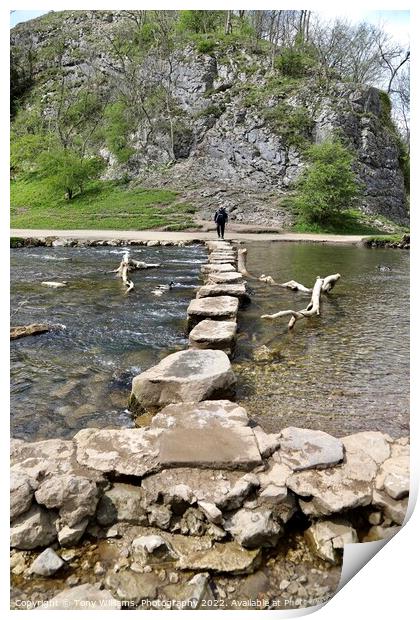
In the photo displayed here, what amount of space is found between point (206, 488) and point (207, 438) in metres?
0.39

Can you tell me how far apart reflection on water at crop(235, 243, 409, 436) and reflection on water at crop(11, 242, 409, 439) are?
0.05 feet

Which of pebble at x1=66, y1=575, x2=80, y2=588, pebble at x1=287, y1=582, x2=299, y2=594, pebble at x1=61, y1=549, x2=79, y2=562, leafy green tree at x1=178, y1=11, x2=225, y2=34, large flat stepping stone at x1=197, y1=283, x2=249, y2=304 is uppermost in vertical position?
leafy green tree at x1=178, y1=11, x2=225, y2=34

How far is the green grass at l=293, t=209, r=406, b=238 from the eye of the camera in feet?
74.1

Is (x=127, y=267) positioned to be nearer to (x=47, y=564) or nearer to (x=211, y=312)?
(x=211, y=312)

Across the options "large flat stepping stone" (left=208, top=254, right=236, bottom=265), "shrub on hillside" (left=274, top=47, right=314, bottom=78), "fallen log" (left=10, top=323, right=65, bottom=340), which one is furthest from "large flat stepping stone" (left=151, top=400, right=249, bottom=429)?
"shrub on hillside" (left=274, top=47, right=314, bottom=78)

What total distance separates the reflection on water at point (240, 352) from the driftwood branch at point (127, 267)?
228mm

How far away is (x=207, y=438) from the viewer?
2488 mm

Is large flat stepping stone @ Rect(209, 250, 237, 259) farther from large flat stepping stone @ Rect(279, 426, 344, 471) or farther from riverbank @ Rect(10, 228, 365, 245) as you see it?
large flat stepping stone @ Rect(279, 426, 344, 471)

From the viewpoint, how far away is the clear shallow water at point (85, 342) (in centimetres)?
363

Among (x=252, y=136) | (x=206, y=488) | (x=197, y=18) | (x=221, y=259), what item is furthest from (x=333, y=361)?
(x=252, y=136)

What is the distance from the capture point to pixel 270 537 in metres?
2.01

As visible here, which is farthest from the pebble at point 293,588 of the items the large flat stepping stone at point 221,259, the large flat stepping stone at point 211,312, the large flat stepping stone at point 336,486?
the large flat stepping stone at point 221,259
